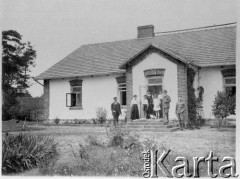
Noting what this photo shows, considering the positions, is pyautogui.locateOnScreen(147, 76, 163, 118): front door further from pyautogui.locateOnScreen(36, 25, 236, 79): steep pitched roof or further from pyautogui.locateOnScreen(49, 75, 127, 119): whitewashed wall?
pyautogui.locateOnScreen(49, 75, 127, 119): whitewashed wall

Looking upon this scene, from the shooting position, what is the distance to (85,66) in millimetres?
15633

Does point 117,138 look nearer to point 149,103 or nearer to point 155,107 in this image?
point 155,107

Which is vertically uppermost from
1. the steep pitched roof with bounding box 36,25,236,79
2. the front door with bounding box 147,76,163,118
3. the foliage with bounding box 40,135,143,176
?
the steep pitched roof with bounding box 36,25,236,79

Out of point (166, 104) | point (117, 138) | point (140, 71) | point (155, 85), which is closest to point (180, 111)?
point (166, 104)

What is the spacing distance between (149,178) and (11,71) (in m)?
4.22

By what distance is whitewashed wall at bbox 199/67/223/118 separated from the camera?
1283 cm

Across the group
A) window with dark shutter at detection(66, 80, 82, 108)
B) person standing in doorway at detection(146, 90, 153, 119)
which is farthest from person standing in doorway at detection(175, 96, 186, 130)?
window with dark shutter at detection(66, 80, 82, 108)

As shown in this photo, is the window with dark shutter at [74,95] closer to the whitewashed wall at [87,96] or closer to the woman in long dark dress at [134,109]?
the whitewashed wall at [87,96]

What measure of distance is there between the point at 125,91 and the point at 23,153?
26.5 ft

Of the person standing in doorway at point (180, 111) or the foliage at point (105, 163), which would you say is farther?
the person standing in doorway at point (180, 111)

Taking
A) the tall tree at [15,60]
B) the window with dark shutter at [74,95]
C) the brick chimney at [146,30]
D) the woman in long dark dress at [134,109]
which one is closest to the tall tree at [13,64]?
the tall tree at [15,60]

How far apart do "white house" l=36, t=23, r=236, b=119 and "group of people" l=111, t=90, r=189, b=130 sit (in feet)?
1.11

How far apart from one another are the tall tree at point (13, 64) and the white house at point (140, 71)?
357 centimetres

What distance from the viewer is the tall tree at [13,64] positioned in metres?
8.51
